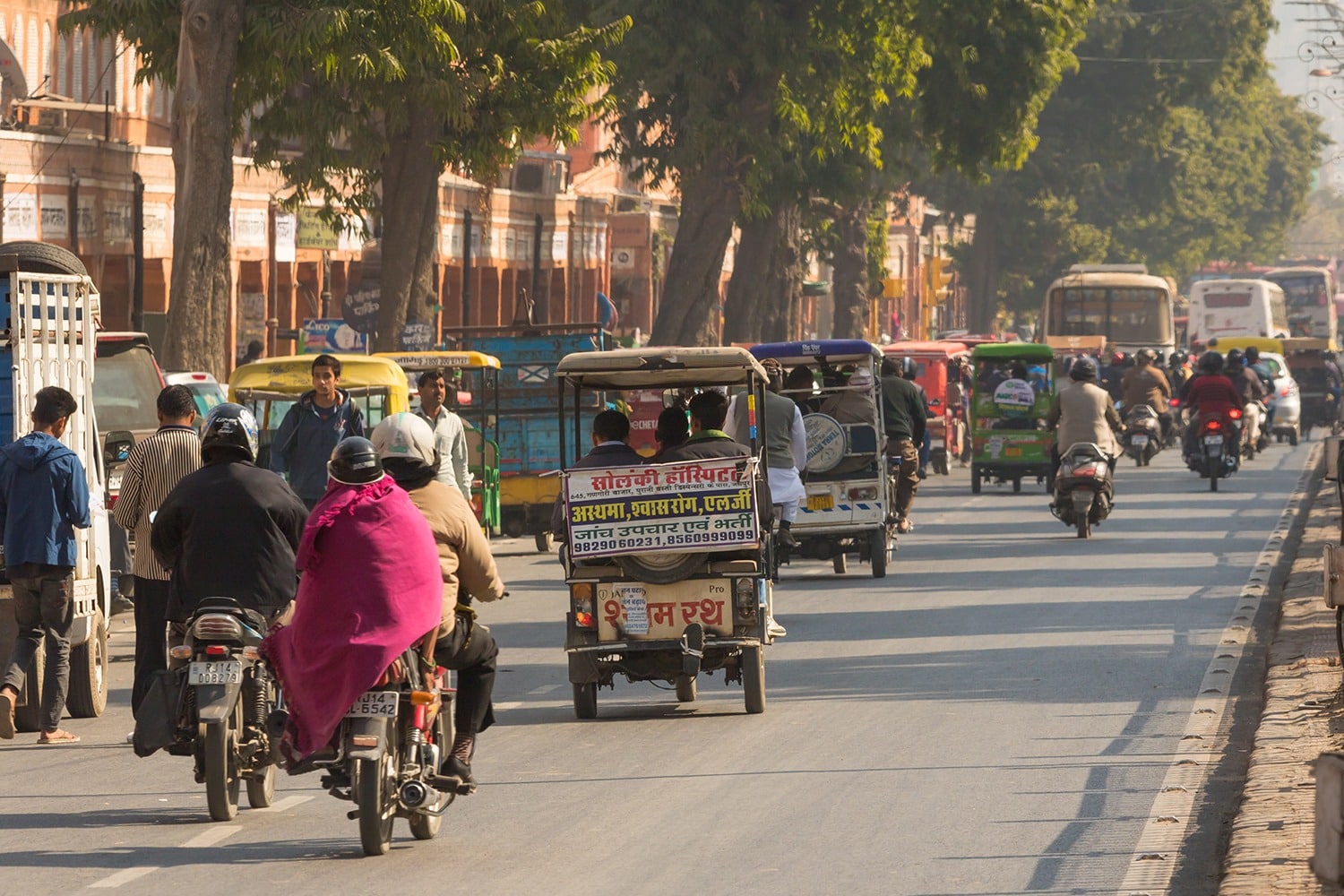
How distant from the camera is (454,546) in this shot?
345 inches

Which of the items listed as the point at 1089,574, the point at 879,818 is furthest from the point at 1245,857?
the point at 1089,574

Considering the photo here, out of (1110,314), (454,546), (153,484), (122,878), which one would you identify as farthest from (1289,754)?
(1110,314)

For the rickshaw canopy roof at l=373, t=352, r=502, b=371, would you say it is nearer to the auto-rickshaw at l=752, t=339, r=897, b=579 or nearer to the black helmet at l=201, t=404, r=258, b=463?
the auto-rickshaw at l=752, t=339, r=897, b=579

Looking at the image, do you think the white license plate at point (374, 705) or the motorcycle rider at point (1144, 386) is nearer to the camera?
the white license plate at point (374, 705)

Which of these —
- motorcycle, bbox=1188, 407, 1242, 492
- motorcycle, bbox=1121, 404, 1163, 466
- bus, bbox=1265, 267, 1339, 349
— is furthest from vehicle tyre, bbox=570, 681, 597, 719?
bus, bbox=1265, 267, 1339, 349

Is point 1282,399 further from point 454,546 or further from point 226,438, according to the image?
point 454,546

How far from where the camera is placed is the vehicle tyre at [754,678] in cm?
1225

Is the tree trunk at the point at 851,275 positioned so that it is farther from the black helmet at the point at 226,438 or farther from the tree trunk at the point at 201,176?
the black helmet at the point at 226,438

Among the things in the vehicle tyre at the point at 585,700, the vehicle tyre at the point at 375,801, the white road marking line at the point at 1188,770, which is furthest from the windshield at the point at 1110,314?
the vehicle tyre at the point at 375,801

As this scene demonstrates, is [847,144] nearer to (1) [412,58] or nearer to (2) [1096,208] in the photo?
(1) [412,58]

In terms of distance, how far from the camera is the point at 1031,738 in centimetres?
1130

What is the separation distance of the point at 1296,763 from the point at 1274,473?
1099 inches

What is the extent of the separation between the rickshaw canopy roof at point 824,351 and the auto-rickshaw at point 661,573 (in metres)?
7.43

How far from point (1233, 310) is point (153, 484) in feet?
195
